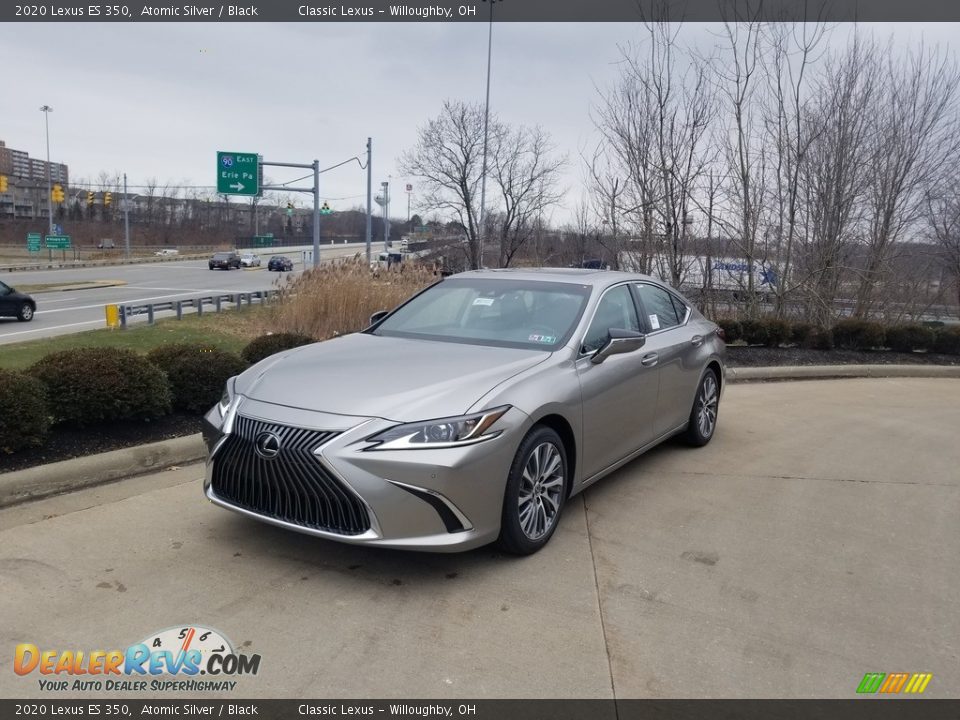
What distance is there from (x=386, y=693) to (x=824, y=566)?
2714mm

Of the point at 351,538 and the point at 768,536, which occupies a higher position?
the point at 351,538

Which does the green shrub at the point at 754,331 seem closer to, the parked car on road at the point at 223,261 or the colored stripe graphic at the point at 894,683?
the colored stripe graphic at the point at 894,683

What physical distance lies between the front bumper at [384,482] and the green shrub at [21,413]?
1.89m

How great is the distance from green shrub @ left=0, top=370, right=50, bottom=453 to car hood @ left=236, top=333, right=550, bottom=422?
5.28 ft

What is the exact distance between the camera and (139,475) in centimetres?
538

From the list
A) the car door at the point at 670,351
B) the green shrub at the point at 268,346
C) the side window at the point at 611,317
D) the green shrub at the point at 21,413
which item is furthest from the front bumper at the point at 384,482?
the green shrub at the point at 268,346

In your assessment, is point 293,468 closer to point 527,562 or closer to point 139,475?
point 527,562

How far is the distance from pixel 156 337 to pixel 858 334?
1367 cm

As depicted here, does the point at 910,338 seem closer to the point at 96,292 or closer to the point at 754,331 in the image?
the point at 754,331

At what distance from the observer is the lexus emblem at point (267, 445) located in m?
3.77

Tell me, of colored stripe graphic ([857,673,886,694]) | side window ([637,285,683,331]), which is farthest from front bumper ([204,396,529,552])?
side window ([637,285,683,331])

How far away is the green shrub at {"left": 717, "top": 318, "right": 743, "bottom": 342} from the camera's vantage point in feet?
41.1

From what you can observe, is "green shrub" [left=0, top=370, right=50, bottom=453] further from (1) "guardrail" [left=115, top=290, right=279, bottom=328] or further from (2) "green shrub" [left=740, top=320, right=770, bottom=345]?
(1) "guardrail" [left=115, top=290, right=279, bottom=328]
